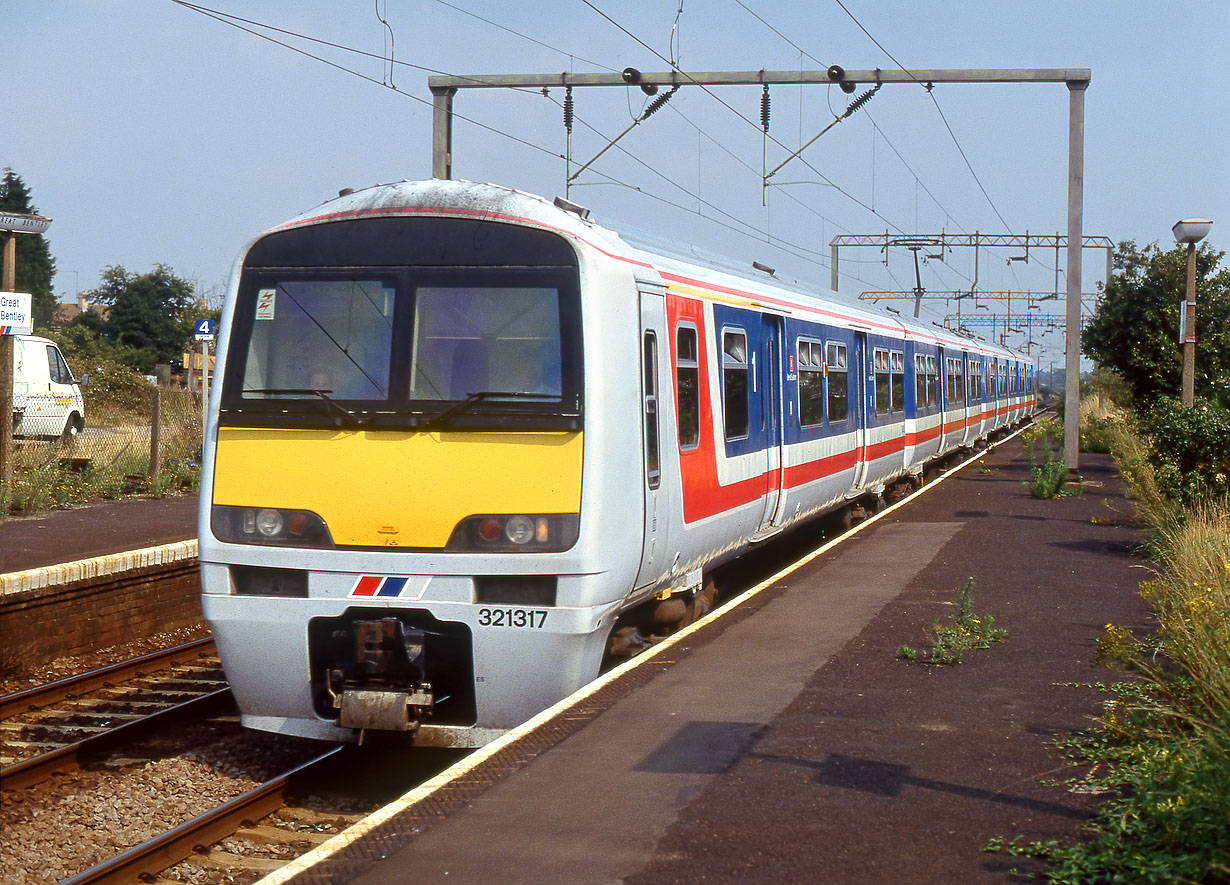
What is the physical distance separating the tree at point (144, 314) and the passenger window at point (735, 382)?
54285 millimetres

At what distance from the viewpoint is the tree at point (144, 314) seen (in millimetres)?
61000

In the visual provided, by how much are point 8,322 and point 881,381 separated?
10422 millimetres

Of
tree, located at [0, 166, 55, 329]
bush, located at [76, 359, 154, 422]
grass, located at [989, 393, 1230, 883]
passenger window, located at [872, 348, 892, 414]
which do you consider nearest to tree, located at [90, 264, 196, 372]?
tree, located at [0, 166, 55, 329]

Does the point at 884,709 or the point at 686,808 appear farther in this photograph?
the point at 884,709

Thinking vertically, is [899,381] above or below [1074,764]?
above

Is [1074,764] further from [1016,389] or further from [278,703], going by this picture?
[1016,389]

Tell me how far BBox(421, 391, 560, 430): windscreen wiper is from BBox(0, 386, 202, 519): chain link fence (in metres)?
9.60

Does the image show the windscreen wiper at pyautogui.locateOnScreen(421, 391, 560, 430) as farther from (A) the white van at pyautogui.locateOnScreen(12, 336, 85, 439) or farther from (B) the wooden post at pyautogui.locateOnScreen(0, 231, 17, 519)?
(A) the white van at pyautogui.locateOnScreen(12, 336, 85, 439)

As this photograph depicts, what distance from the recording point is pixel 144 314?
200ft

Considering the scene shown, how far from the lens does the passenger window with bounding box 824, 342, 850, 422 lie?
1368 cm

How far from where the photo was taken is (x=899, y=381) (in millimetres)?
19000

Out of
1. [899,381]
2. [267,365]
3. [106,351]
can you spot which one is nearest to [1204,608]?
[267,365]

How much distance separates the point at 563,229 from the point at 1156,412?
9.82 m

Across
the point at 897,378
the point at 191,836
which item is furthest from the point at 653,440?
the point at 897,378
